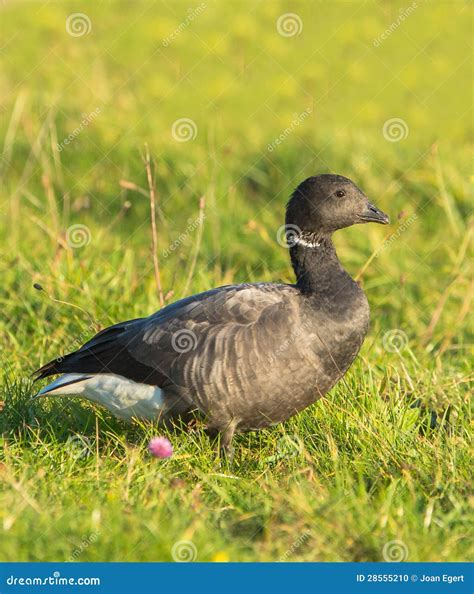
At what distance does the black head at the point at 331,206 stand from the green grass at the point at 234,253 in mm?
1005

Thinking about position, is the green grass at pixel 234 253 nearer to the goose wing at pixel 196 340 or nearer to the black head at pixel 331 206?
the goose wing at pixel 196 340

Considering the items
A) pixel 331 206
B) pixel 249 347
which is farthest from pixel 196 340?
pixel 331 206

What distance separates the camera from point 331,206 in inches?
224

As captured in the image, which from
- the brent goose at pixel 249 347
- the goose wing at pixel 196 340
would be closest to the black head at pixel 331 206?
the brent goose at pixel 249 347

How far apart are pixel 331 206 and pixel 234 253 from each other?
9.15ft

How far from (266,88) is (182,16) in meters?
2.27

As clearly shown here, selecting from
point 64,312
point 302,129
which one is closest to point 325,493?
point 64,312

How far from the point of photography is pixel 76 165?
10250mm

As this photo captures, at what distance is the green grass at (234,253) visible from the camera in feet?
14.3

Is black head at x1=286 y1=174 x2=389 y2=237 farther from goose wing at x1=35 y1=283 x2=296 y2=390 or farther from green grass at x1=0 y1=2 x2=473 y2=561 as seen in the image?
green grass at x1=0 y1=2 x2=473 y2=561

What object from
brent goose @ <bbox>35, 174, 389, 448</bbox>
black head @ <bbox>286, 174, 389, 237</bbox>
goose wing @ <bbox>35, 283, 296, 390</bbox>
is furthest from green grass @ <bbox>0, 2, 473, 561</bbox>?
black head @ <bbox>286, 174, 389, 237</bbox>

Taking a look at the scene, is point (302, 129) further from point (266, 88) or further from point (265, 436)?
point (265, 436)

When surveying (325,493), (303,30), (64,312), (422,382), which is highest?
(303,30)

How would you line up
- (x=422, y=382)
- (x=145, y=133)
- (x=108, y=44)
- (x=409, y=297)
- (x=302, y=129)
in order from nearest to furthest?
1. (x=422, y=382)
2. (x=409, y=297)
3. (x=145, y=133)
4. (x=302, y=129)
5. (x=108, y=44)
